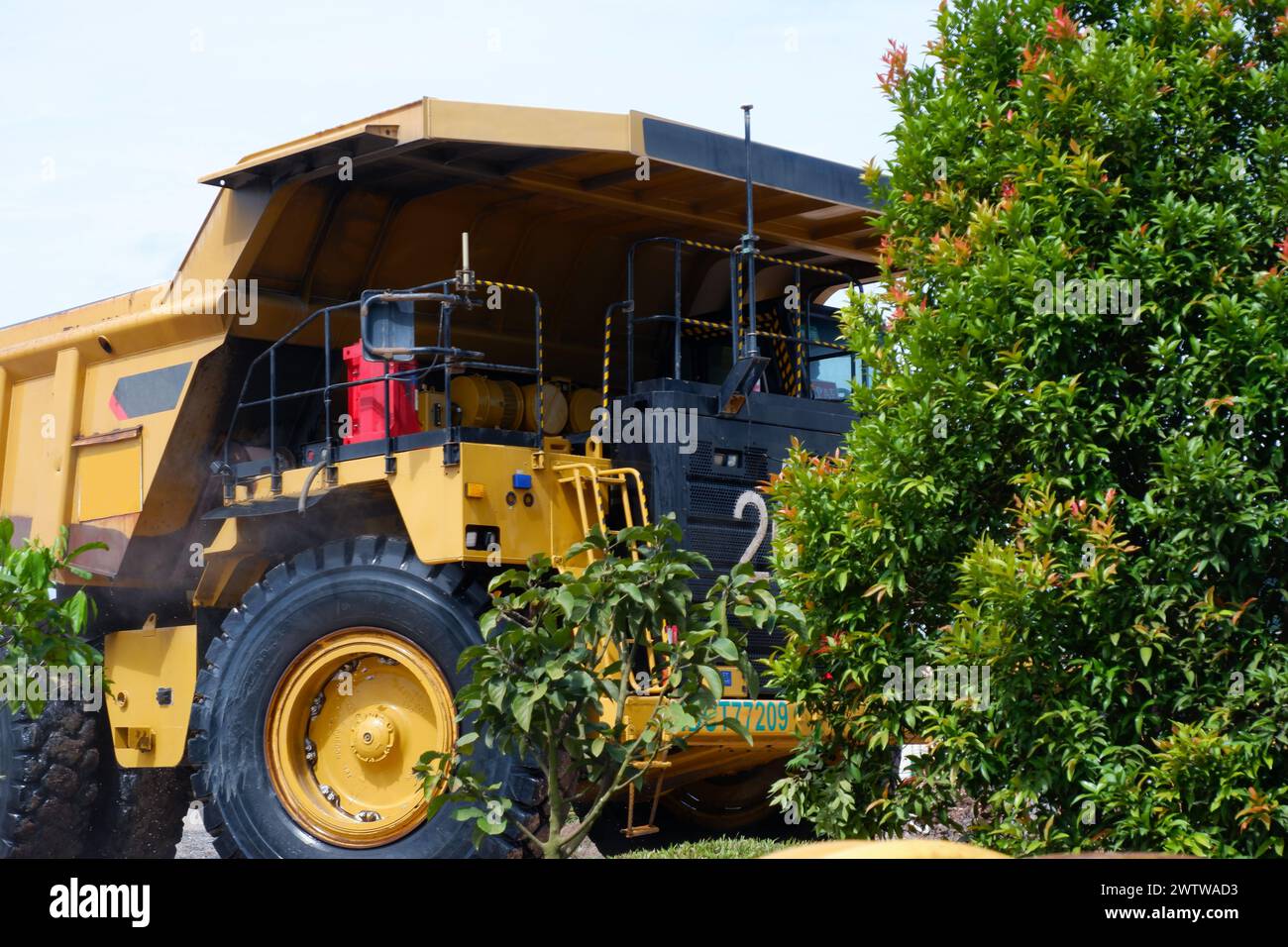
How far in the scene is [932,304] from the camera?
623 cm

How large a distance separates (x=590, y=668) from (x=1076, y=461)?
2.28 metres

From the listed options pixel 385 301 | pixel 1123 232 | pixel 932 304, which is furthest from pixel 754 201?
pixel 1123 232

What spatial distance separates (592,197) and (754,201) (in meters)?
0.97

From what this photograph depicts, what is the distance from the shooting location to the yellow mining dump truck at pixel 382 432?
7750 mm

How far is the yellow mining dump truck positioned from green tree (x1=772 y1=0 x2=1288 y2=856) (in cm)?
177

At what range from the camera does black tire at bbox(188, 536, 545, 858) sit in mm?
7410

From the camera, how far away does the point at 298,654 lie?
26.4 ft

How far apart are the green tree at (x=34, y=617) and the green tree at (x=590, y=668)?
2.97 m

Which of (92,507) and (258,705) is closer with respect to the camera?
(258,705)

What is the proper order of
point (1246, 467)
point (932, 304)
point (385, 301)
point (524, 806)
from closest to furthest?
point (1246, 467) < point (932, 304) < point (524, 806) < point (385, 301)

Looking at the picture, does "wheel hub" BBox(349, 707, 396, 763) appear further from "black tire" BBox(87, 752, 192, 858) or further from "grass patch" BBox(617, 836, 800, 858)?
"black tire" BBox(87, 752, 192, 858)

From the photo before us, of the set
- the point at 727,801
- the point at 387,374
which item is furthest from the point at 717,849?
the point at 387,374

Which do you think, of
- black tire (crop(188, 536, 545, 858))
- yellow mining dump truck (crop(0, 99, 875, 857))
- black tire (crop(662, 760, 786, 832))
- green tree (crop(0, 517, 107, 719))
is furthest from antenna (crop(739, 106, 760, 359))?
green tree (crop(0, 517, 107, 719))

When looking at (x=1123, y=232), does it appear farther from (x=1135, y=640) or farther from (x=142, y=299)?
(x=142, y=299)
